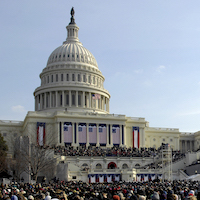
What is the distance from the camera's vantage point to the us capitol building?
387 feet

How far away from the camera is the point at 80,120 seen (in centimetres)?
12275

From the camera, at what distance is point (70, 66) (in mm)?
140625

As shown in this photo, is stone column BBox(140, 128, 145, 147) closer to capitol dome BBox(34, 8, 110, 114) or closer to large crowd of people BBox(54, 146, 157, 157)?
capitol dome BBox(34, 8, 110, 114)

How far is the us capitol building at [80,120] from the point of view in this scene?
117938 mm

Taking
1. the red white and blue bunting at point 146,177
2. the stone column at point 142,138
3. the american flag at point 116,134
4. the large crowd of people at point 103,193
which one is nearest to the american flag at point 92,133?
the american flag at point 116,134

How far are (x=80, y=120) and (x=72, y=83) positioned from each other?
17.8 metres

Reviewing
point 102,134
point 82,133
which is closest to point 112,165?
point 82,133

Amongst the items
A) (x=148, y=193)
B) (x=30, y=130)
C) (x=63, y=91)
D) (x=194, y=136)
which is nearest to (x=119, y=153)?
(x=30, y=130)

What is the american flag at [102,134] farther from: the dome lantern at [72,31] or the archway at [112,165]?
the dome lantern at [72,31]

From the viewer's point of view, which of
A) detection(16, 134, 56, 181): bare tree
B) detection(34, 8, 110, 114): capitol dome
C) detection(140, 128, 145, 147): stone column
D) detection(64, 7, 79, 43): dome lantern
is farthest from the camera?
detection(64, 7, 79, 43): dome lantern

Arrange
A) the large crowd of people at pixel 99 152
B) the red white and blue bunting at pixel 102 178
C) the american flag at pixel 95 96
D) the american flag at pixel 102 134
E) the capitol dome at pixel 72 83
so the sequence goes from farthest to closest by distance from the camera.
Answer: the american flag at pixel 95 96 → the capitol dome at pixel 72 83 → the american flag at pixel 102 134 → the large crowd of people at pixel 99 152 → the red white and blue bunting at pixel 102 178

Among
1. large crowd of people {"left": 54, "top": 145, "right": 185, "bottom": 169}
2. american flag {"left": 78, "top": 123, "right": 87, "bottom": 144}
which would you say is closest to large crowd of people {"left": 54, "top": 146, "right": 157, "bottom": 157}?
large crowd of people {"left": 54, "top": 145, "right": 185, "bottom": 169}

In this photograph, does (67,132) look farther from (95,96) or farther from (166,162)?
(166,162)

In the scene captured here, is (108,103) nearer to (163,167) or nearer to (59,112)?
(59,112)
